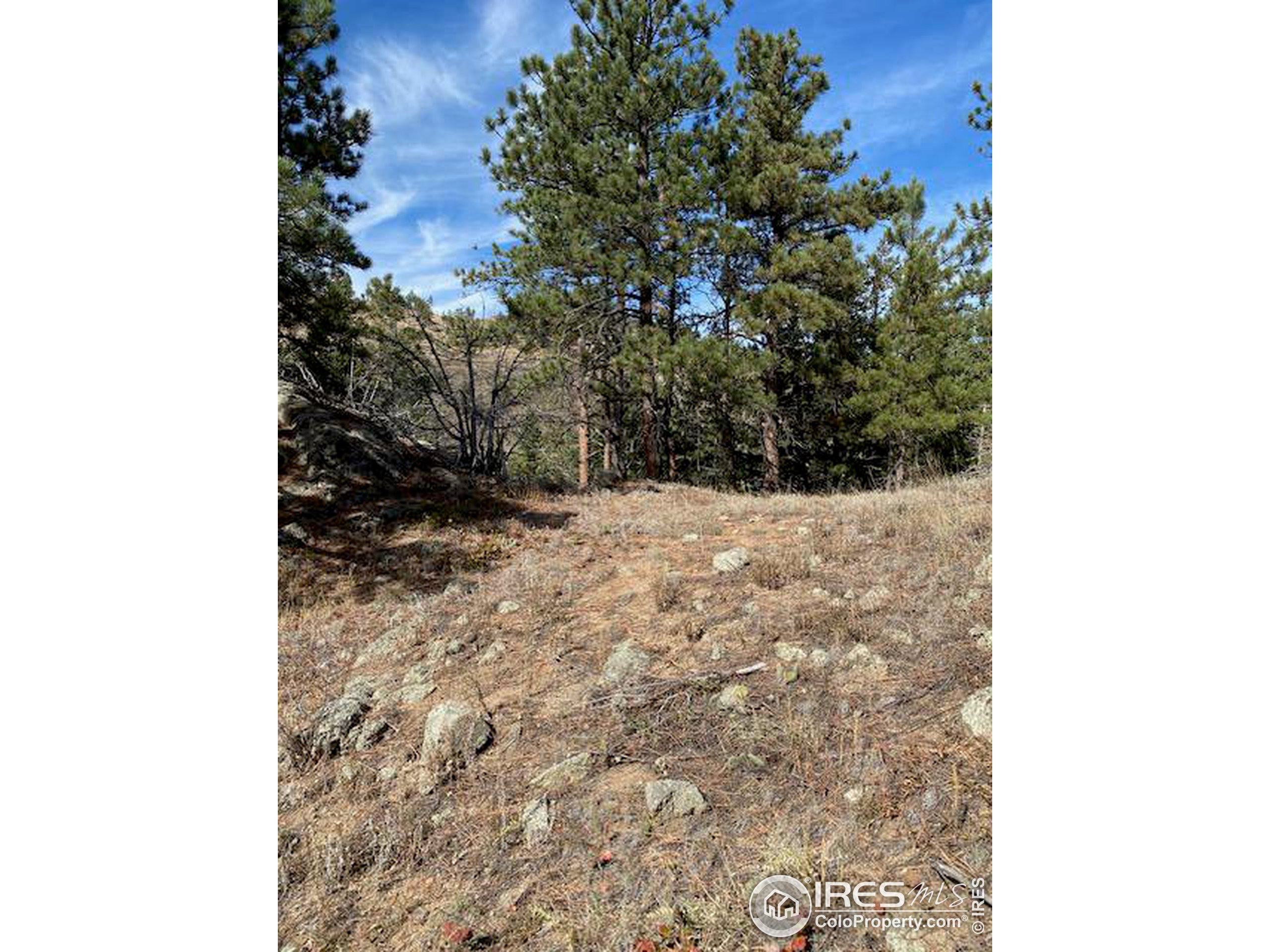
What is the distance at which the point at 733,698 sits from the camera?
2.15m

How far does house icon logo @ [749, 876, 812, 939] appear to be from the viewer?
1.37 meters

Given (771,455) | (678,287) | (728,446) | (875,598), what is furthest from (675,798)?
(728,446)

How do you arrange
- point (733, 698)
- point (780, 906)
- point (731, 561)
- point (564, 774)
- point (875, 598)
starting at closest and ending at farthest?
1. point (780, 906)
2. point (564, 774)
3. point (733, 698)
4. point (875, 598)
5. point (731, 561)

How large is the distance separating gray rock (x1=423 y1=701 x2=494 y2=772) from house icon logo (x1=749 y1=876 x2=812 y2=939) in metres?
1.08

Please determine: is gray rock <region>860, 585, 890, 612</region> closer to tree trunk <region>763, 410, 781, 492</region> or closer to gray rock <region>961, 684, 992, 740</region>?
gray rock <region>961, 684, 992, 740</region>

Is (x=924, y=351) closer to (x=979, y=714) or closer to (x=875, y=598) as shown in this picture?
(x=875, y=598)

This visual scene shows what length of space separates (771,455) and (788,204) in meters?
3.75

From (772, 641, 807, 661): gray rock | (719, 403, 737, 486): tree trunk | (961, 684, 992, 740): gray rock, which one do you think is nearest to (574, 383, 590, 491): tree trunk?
(719, 403, 737, 486): tree trunk

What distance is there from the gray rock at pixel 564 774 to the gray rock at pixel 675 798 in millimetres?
241

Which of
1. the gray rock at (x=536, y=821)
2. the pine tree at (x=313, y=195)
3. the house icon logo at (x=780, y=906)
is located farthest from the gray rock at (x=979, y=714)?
the pine tree at (x=313, y=195)

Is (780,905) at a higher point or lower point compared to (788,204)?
lower
